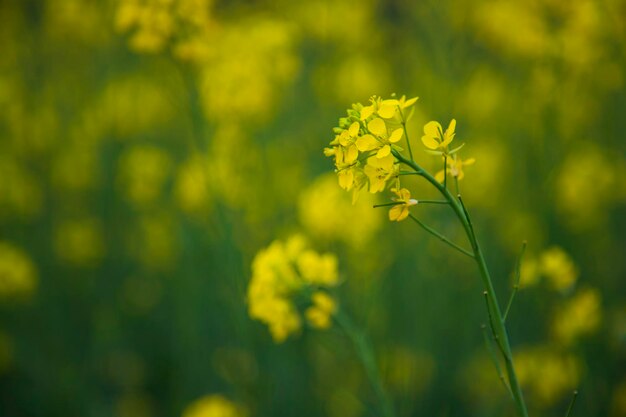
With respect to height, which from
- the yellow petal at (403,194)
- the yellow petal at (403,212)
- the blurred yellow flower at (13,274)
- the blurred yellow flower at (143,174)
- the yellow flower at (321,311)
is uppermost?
the blurred yellow flower at (143,174)

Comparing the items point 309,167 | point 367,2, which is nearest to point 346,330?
point 309,167

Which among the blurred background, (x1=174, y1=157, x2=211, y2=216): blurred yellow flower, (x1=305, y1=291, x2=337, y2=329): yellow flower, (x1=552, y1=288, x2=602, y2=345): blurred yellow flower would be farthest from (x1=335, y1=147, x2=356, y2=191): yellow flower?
(x1=174, y1=157, x2=211, y2=216): blurred yellow flower

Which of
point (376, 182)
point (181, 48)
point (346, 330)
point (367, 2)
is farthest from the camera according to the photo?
point (367, 2)

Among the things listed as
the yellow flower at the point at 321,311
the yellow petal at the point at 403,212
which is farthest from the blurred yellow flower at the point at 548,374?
the yellow petal at the point at 403,212

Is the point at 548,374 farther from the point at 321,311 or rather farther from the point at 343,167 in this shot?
the point at 343,167

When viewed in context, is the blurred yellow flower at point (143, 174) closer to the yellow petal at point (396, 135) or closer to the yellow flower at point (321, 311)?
the yellow flower at point (321, 311)

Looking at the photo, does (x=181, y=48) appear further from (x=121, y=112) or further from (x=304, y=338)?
(x=121, y=112)
